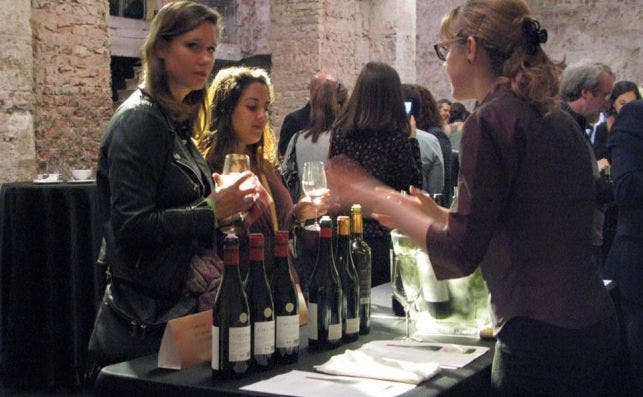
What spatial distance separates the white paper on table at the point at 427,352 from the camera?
1.99 metres

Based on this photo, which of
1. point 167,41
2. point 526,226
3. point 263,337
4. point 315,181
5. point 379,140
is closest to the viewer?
point 526,226

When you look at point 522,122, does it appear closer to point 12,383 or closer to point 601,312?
point 601,312

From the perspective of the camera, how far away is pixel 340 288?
2.15 m

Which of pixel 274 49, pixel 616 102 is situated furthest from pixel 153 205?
pixel 274 49

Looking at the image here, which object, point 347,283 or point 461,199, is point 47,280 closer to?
point 347,283

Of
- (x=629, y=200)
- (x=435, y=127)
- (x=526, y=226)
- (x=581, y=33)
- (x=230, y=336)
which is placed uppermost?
(x=581, y=33)

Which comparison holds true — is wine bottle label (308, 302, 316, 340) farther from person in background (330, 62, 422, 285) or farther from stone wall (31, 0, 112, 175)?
stone wall (31, 0, 112, 175)

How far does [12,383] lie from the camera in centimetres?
446

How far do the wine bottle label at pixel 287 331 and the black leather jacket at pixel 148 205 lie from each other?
46 cm

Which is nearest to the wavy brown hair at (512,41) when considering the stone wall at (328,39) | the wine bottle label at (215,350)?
the wine bottle label at (215,350)

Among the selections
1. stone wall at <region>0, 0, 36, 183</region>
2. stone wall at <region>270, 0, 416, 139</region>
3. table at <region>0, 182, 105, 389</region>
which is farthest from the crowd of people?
stone wall at <region>270, 0, 416, 139</region>

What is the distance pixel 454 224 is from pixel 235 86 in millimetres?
1402

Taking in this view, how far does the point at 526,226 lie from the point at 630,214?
1.99 m

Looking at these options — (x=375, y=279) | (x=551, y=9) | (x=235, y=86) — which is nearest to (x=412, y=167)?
(x=375, y=279)
